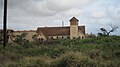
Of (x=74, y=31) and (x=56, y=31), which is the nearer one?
(x=74, y=31)

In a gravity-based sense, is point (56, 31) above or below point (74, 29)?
below

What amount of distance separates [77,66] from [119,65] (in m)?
2.07

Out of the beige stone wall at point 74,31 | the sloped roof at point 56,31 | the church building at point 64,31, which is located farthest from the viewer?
the sloped roof at point 56,31

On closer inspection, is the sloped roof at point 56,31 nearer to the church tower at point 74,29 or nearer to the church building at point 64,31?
the church building at point 64,31

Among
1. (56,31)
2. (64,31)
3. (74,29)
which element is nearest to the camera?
(64,31)

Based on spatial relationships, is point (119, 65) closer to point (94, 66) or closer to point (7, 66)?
point (94, 66)

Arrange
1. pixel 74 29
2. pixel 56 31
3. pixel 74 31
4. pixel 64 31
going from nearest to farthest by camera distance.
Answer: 1. pixel 74 31
2. pixel 64 31
3. pixel 74 29
4. pixel 56 31

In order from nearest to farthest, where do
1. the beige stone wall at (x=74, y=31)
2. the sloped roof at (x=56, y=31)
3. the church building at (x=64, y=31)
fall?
1. the church building at (x=64, y=31)
2. the beige stone wall at (x=74, y=31)
3. the sloped roof at (x=56, y=31)

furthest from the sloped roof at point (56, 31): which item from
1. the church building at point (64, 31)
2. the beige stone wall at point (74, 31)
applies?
the beige stone wall at point (74, 31)

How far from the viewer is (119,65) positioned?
38.0 feet

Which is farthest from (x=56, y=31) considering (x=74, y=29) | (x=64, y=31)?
(x=74, y=29)

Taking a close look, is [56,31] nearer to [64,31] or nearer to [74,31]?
[64,31]

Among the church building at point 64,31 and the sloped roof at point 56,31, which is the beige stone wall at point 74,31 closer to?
the church building at point 64,31

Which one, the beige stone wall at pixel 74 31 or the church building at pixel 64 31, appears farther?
the beige stone wall at pixel 74 31
